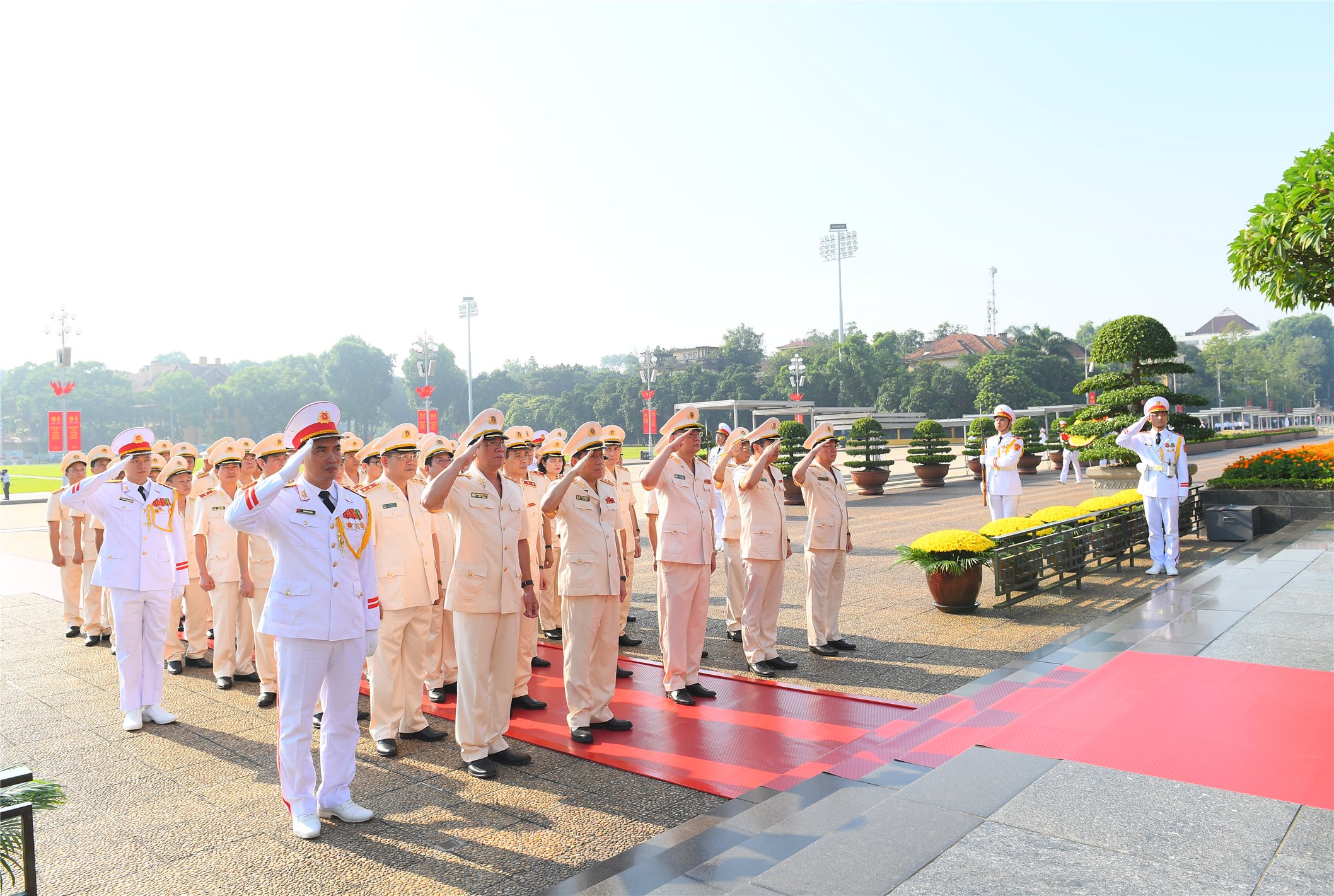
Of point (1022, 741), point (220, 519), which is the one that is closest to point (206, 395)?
point (220, 519)

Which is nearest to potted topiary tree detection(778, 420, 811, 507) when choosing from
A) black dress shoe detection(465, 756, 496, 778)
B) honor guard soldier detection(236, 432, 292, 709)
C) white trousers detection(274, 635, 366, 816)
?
honor guard soldier detection(236, 432, 292, 709)

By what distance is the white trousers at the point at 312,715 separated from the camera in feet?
12.9

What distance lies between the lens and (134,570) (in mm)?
5734

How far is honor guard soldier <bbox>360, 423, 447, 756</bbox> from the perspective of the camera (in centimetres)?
516

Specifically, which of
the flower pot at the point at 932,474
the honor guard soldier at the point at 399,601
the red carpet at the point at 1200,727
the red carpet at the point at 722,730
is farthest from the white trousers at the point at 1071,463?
the honor guard soldier at the point at 399,601

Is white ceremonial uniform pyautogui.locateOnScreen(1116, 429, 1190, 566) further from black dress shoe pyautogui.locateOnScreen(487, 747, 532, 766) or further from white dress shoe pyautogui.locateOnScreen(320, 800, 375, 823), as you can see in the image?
white dress shoe pyautogui.locateOnScreen(320, 800, 375, 823)

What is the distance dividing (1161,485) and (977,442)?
22.6m

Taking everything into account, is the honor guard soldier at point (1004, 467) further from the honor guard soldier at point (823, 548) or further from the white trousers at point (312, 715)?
the white trousers at point (312, 715)

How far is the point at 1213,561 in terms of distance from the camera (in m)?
10.6

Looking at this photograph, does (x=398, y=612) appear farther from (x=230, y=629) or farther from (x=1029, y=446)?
(x=1029, y=446)

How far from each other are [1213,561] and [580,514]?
367 inches

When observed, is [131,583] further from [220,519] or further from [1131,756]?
[1131,756]

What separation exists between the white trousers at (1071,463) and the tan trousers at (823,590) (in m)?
19.1

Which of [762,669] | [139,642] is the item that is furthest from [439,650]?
[762,669]
